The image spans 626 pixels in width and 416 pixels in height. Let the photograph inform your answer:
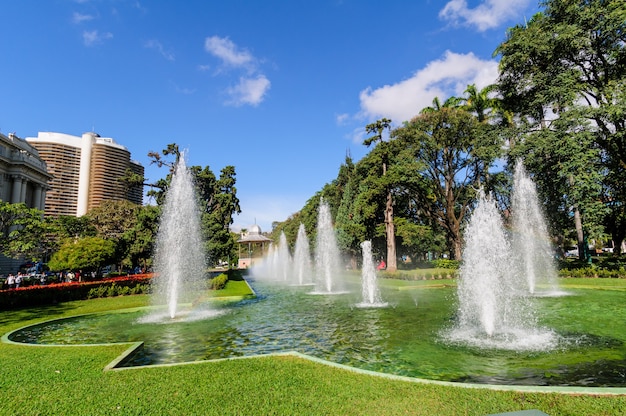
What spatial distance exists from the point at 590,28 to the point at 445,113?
1148 cm

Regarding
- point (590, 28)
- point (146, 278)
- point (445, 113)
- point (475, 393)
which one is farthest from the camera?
point (445, 113)

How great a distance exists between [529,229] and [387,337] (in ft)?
73.9

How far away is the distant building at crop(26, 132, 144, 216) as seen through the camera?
326 feet

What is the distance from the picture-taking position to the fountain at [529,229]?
26.0 metres

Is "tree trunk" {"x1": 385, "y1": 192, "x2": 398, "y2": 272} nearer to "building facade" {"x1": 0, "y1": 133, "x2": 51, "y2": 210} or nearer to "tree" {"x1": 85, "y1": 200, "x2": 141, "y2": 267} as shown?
"tree" {"x1": 85, "y1": 200, "x2": 141, "y2": 267}

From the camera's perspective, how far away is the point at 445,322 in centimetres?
1244

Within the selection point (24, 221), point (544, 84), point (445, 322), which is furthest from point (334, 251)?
point (445, 322)

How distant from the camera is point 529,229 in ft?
91.4

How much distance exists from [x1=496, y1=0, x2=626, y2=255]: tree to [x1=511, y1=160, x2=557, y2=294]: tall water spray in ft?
5.55

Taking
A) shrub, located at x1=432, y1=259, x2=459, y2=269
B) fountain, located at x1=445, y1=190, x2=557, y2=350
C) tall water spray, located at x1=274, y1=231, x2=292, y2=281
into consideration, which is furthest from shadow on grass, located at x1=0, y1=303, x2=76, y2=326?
tall water spray, located at x1=274, y1=231, x2=292, y2=281

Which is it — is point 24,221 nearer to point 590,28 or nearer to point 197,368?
point 197,368

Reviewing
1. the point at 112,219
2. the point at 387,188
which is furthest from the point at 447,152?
the point at 112,219

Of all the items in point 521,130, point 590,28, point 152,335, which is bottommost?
point 152,335

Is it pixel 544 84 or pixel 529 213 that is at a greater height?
pixel 544 84
